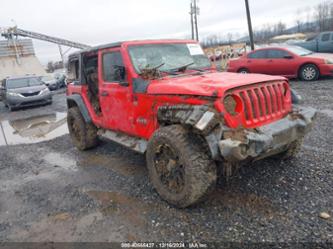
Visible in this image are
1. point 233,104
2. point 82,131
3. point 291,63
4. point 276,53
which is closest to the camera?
point 233,104

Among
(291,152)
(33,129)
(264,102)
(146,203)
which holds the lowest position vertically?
(146,203)

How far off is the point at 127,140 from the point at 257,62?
936 centimetres

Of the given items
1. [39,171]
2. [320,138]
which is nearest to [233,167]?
[320,138]

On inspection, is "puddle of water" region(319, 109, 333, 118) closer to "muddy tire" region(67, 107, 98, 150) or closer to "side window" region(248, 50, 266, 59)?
"muddy tire" region(67, 107, 98, 150)

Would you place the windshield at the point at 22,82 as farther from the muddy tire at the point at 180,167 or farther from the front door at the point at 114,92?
the muddy tire at the point at 180,167

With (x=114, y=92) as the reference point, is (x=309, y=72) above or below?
below

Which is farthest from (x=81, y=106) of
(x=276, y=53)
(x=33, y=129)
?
(x=276, y=53)

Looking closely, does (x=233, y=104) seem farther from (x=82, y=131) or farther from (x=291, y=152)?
(x=82, y=131)

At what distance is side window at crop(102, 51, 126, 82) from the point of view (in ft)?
13.2

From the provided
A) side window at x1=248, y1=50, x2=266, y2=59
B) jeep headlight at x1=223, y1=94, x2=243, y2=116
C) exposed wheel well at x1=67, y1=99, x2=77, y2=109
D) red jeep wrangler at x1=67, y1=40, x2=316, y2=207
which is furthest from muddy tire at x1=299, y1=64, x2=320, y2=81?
jeep headlight at x1=223, y1=94, x2=243, y2=116

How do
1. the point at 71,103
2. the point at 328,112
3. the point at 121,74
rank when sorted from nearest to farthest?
the point at 121,74 → the point at 71,103 → the point at 328,112

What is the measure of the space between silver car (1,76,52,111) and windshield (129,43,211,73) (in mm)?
10045

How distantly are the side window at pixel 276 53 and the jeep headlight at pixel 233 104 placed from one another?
9491mm

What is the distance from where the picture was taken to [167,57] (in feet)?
13.9
